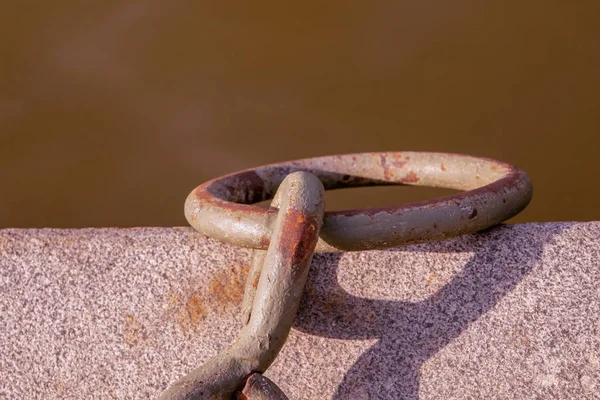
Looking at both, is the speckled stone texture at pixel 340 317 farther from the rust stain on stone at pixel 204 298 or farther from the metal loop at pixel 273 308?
the metal loop at pixel 273 308

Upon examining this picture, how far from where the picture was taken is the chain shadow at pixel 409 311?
92 cm

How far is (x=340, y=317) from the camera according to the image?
38.2 inches

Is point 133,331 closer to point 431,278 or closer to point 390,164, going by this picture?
point 431,278

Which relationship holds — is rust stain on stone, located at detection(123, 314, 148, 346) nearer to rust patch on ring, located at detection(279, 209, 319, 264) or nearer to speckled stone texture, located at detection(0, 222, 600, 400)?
speckled stone texture, located at detection(0, 222, 600, 400)

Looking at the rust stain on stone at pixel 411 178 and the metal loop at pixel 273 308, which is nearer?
the metal loop at pixel 273 308

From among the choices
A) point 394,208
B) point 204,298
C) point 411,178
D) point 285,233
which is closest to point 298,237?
point 285,233

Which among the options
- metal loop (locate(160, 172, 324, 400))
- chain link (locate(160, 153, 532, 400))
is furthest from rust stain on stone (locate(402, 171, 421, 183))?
metal loop (locate(160, 172, 324, 400))

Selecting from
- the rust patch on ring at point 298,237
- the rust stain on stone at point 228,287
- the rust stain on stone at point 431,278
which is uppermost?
the rust patch on ring at point 298,237

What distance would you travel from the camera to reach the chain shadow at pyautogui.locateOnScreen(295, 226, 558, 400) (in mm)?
922

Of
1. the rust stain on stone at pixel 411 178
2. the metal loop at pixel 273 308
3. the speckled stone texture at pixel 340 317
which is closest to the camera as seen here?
the metal loop at pixel 273 308

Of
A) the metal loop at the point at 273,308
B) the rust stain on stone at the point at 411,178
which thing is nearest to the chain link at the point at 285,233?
the metal loop at the point at 273,308

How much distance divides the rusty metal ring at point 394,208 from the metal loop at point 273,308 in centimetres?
5

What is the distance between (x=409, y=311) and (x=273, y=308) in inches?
9.2

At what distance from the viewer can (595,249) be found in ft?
3.20
